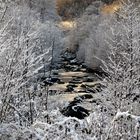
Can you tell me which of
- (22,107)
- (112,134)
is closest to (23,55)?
(22,107)

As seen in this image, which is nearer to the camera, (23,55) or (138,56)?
(23,55)

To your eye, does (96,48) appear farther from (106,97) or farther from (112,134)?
(112,134)

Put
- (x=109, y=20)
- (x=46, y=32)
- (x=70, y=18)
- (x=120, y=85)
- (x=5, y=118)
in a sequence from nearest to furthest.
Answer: (x=5, y=118) < (x=120, y=85) < (x=46, y=32) < (x=109, y=20) < (x=70, y=18)

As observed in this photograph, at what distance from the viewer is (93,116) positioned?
14.9 feet

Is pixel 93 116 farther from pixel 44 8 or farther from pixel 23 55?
pixel 44 8

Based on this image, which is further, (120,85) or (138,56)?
(138,56)

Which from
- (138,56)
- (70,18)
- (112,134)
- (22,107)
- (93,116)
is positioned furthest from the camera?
(70,18)

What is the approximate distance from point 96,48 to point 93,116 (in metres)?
42.3

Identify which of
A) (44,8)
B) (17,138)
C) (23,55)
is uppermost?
(44,8)

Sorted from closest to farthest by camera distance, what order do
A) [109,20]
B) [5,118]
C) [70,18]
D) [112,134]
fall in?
1. [112,134]
2. [5,118]
3. [109,20]
4. [70,18]

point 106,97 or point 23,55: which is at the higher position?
point 23,55

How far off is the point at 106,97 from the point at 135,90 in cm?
112

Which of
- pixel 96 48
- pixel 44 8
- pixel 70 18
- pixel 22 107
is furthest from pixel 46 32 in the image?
pixel 70 18

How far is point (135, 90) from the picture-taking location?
1474cm
